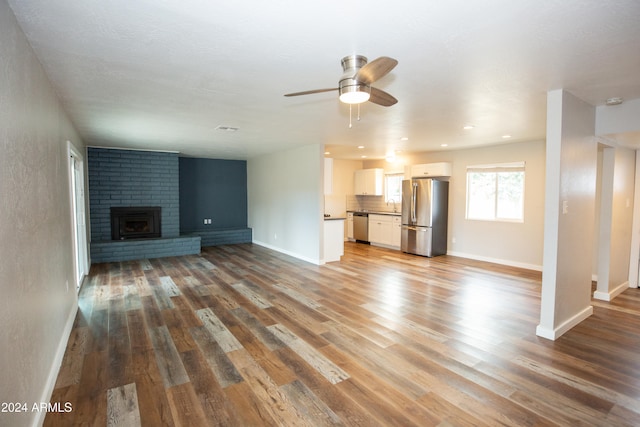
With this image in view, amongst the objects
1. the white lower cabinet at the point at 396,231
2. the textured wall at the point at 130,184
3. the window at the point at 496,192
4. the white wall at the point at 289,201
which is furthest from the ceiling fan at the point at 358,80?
the textured wall at the point at 130,184

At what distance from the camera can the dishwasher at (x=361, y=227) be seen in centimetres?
905

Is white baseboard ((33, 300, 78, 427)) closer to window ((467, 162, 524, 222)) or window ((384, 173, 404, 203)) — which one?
window ((467, 162, 524, 222))

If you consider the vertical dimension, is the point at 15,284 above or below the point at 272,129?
below

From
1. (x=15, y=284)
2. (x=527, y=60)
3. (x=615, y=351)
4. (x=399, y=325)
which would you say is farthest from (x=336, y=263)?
(x=15, y=284)

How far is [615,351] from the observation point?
2975 millimetres

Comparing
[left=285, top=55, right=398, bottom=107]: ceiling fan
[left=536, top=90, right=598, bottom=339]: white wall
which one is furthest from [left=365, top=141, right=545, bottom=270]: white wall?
[left=285, top=55, right=398, bottom=107]: ceiling fan

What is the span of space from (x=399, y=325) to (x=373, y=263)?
3.16 meters

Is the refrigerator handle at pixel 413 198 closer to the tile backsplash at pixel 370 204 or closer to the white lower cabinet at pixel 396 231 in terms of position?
the white lower cabinet at pixel 396 231

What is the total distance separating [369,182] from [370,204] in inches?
30.2

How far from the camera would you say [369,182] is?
909cm

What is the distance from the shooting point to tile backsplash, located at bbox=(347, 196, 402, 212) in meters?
9.02

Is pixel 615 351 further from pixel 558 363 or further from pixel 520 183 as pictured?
pixel 520 183

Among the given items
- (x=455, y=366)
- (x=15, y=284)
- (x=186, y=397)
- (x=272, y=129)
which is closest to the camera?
(x=15, y=284)

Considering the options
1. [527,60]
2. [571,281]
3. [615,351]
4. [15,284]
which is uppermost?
[527,60]
